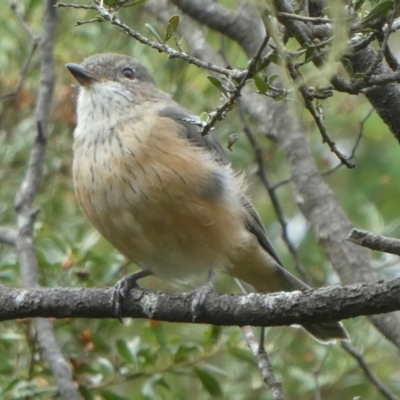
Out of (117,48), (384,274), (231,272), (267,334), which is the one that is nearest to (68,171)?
(117,48)

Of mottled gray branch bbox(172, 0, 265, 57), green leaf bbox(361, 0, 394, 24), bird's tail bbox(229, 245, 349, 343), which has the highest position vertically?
green leaf bbox(361, 0, 394, 24)

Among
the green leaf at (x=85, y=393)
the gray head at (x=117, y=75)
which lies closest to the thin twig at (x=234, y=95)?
the green leaf at (x=85, y=393)

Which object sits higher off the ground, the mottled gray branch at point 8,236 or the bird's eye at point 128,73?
the bird's eye at point 128,73

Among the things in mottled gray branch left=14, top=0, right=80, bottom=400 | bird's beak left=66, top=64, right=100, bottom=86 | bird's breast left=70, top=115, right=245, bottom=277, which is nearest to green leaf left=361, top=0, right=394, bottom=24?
bird's breast left=70, top=115, right=245, bottom=277

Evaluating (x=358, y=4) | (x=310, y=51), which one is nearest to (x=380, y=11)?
(x=358, y=4)

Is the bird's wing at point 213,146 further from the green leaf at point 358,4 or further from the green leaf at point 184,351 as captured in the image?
the green leaf at point 358,4

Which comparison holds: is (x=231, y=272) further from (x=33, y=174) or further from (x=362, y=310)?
(x=362, y=310)

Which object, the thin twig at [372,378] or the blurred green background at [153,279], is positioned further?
the blurred green background at [153,279]

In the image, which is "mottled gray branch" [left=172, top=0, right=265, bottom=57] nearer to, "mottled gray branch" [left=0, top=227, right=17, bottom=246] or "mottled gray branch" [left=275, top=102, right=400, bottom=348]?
"mottled gray branch" [left=275, top=102, right=400, bottom=348]

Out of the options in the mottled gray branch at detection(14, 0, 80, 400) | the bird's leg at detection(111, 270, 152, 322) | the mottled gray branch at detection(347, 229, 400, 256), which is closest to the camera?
the mottled gray branch at detection(347, 229, 400, 256)
